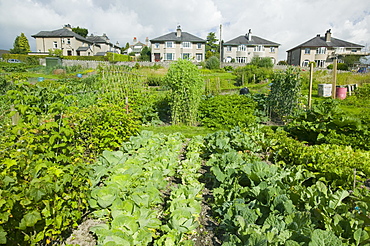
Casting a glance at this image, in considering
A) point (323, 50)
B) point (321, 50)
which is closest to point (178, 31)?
point (321, 50)

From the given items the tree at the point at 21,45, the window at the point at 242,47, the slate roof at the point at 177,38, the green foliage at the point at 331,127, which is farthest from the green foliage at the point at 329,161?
the tree at the point at 21,45

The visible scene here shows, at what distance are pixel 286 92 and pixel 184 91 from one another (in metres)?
3.48

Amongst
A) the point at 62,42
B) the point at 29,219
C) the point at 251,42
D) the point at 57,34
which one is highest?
the point at 57,34

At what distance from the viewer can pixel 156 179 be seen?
3836mm

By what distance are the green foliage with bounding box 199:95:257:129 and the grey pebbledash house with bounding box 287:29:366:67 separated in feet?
161

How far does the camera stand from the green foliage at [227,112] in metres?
8.21

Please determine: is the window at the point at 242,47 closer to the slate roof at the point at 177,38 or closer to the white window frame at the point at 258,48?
the white window frame at the point at 258,48

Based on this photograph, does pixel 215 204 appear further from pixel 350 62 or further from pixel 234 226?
pixel 350 62

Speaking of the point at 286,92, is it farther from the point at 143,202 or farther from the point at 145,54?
the point at 145,54

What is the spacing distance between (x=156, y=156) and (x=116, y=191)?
143 centimetres

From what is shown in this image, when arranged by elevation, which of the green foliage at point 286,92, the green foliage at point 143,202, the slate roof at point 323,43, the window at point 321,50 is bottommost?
the green foliage at point 143,202

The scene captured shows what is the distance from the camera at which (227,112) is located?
857 centimetres

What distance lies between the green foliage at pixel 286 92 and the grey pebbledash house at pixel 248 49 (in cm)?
4623

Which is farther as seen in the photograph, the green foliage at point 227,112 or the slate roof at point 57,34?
the slate roof at point 57,34
